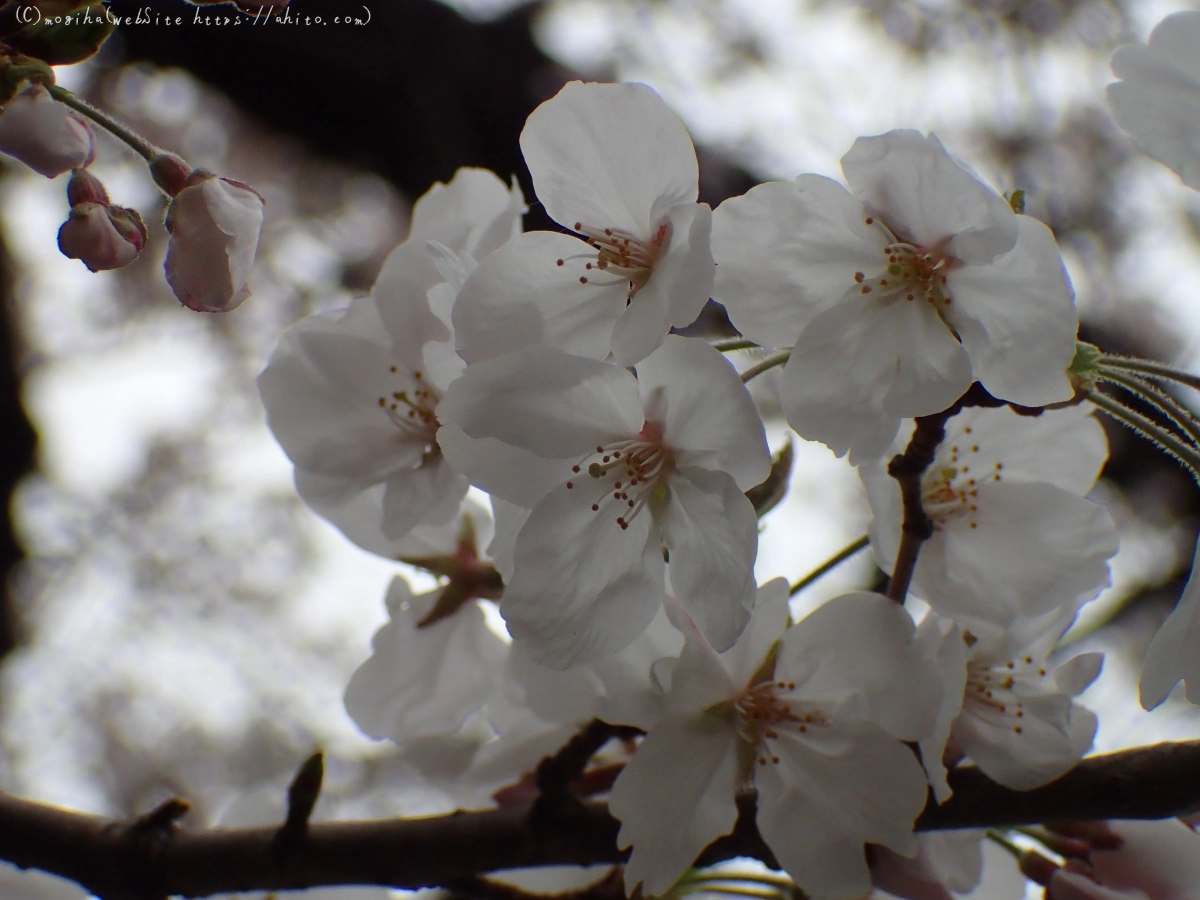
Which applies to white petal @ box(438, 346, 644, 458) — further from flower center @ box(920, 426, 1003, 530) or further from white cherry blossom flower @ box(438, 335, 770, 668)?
flower center @ box(920, 426, 1003, 530)

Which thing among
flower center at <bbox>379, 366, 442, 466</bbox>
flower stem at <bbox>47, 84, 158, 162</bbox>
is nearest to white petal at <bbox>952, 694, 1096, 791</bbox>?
flower center at <bbox>379, 366, 442, 466</bbox>

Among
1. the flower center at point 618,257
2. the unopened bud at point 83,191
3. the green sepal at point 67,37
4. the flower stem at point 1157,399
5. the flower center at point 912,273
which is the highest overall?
the green sepal at point 67,37

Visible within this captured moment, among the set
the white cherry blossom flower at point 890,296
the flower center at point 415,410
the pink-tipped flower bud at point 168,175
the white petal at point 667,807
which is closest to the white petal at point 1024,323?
the white cherry blossom flower at point 890,296

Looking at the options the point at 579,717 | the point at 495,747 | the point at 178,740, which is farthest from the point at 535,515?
the point at 178,740

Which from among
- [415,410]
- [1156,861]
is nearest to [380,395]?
[415,410]

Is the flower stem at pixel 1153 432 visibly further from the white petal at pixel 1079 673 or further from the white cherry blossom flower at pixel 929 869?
the white cherry blossom flower at pixel 929 869

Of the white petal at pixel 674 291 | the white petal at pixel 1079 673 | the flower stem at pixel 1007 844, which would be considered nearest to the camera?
the white petal at pixel 674 291
